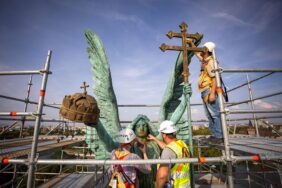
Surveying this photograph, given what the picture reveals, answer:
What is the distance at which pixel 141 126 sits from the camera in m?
3.31

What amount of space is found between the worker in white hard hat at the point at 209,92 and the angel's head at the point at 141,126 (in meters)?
1.34

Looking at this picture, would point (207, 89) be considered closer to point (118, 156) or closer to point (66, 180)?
point (118, 156)

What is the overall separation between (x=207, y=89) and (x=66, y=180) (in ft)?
22.9

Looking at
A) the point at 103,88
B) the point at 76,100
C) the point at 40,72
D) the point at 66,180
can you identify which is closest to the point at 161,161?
the point at 76,100

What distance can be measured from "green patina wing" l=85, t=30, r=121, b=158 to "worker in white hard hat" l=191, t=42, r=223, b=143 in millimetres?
1979

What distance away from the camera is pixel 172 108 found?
13.1ft

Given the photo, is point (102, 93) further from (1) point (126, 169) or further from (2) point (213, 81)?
(2) point (213, 81)

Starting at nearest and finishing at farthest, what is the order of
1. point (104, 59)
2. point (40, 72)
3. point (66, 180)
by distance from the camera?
point (40, 72) < point (104, 59) < point (66, 180)

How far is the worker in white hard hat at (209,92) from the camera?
315 centimetres

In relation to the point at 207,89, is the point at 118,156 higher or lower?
lower

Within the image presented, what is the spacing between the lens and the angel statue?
3314 millimetres

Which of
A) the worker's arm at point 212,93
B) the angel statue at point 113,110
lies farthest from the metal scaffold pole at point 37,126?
the worker's arm at point 212,93

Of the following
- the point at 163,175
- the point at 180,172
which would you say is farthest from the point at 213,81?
the point at 163,175

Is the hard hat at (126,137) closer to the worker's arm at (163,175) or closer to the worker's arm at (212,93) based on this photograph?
the worker's arm at (163,175)
